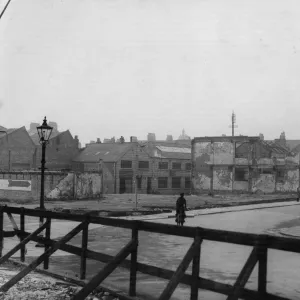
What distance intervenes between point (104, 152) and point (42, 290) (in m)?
53.5

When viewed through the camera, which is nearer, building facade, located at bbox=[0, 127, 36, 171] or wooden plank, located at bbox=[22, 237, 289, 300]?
wooden plank, located at bbox=[22, 237, 289, 300]

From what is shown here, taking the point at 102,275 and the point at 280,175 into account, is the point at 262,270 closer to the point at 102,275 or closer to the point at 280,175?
the point at 102,275

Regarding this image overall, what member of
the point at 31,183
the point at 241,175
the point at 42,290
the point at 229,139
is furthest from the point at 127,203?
the point at 42,290

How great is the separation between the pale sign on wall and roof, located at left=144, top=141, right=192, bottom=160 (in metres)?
28.0

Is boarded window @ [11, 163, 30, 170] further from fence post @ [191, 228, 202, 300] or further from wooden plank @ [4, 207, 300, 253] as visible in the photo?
fence post @ [191, 228, 202, 300]

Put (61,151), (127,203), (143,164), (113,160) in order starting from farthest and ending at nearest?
1. (61,151)
2. (143,164)
3. (113,160)
4. (127,203)

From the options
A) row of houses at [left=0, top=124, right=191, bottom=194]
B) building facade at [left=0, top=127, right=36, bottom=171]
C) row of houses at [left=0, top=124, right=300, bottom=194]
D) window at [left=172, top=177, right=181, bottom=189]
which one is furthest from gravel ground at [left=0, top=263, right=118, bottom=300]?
window at [left=172, top=177, right=181, bottom=189]

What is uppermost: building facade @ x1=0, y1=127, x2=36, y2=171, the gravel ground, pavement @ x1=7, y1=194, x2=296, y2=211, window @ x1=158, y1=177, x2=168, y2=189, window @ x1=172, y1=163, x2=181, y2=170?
building facade @ x1=0, y1=127, x2=36, y2=171

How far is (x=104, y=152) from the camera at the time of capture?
60906 mm

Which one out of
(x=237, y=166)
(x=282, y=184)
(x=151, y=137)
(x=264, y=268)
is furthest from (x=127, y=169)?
(x=264, y=268)

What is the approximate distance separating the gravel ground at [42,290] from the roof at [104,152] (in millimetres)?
49054

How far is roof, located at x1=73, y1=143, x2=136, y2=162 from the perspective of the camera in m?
58.6

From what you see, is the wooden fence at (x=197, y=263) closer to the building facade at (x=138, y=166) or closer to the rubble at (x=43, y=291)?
the rubble at (x=43, y=291)

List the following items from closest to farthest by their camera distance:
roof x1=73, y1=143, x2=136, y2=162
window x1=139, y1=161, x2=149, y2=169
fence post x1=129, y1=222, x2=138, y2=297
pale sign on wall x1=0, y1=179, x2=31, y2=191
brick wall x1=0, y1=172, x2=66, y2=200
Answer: fence post x1=129, y1=222, x2=138, y2=297
brick wall x1=0, y1=172, x2=66, y2=200
pale sign on wall x1=0, y1=179, x2=31, y2=191
roof x1=73, y1=143, x2=136, y2=162
window x1=139, y1=161, x2=149, y2=169
